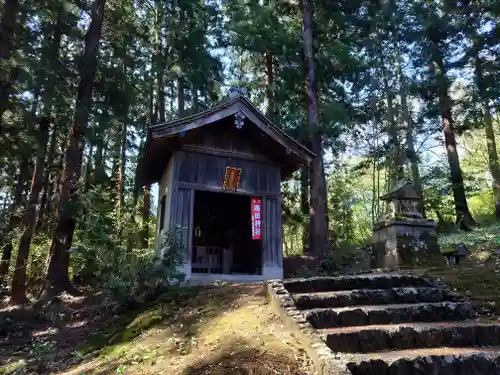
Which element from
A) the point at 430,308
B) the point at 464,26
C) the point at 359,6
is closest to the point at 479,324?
the point at 430,308

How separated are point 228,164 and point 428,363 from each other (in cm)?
785

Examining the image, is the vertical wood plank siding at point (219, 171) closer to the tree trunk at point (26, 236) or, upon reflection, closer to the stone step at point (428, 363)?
Answer: the tree trunk at point (26, 236)

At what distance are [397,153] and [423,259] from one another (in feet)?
31.2

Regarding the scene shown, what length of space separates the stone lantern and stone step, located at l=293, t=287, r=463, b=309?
3.05 meters

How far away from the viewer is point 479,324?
521 cm

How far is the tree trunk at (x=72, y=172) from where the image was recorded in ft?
35.1

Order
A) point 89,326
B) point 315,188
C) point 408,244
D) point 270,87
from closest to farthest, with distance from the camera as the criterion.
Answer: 1. point 89,326
2. point 408,244
3. point 315,188
4. point 270,87

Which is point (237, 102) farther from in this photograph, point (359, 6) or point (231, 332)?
point (359, 6)

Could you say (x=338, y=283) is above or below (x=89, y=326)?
above

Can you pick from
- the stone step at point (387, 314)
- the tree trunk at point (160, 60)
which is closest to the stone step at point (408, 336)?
the stone step at point (387, 314)

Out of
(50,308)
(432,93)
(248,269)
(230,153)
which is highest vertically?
(432,93)

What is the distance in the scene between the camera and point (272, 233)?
36.6 ft

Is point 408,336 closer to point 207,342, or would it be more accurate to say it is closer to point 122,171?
point 207,342

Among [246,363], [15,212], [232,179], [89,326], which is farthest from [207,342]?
[15,212]
